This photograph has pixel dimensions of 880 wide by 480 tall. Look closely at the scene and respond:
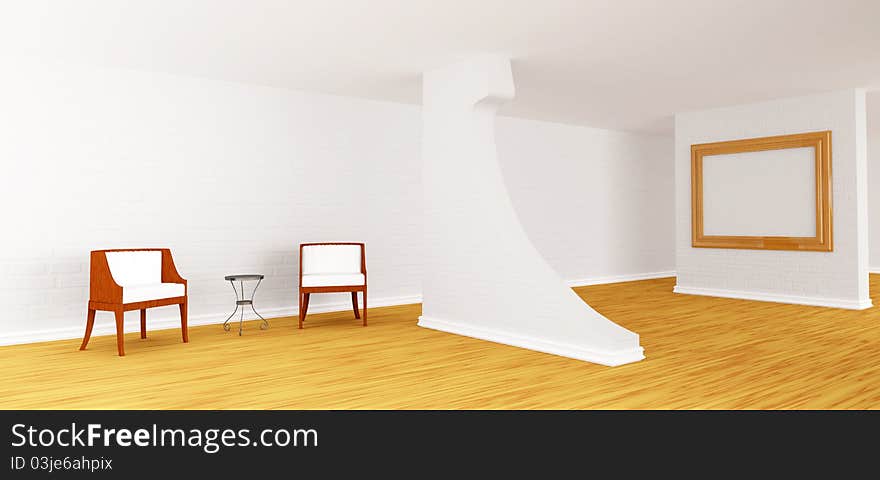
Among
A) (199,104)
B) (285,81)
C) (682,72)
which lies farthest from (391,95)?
(682,72)

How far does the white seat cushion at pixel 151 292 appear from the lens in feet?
16.8

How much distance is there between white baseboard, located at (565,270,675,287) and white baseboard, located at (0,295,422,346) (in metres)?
3.47

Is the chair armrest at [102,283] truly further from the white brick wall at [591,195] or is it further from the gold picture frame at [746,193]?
the gold picture frame at [746,193]

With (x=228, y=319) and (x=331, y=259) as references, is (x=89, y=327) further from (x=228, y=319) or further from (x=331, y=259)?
(x=331, y=259)

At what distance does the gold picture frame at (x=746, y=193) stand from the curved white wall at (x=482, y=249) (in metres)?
4.05

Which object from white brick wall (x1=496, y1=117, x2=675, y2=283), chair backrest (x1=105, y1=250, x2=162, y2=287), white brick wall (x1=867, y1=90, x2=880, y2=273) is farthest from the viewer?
white brick wall (x1=867, y1=90, x2=880, y2=273)

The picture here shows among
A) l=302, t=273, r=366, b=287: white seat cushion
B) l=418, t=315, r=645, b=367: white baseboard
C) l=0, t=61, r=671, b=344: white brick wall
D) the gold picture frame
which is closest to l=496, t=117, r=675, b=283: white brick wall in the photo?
the gold picture frame

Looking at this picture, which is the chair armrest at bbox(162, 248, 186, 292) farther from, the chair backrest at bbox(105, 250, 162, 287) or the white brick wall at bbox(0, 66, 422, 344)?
the white brick wall at bbox(0, 66, 422, 344)

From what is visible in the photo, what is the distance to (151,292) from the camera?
17.3ft

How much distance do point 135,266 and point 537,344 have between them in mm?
3392

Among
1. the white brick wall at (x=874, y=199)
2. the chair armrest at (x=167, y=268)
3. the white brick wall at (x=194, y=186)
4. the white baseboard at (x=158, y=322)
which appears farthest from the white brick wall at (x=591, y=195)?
the chair armrest at (x=167, y=268)

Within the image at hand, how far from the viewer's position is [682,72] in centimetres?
656

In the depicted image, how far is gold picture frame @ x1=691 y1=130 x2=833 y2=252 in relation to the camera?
300 inches
